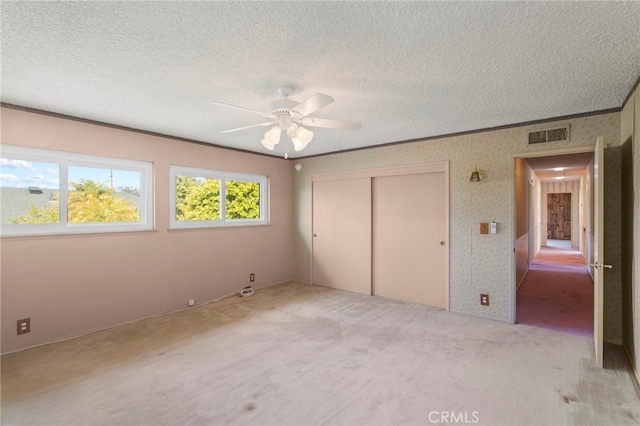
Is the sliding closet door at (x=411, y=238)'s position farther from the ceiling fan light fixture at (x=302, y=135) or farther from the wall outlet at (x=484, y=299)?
the ceiling fan light fixture at (x=302, y=135)

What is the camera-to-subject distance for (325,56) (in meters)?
1.86

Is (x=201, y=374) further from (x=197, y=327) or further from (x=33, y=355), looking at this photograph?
(x=33, y=355)

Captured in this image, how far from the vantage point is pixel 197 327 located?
132 inches

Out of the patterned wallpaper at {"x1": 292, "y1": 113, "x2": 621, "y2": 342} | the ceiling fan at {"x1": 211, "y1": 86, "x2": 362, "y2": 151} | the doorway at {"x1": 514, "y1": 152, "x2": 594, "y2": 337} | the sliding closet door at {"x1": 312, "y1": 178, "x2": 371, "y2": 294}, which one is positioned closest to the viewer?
the ceiling fan at {"x1": 211, "y1": 86, "x2": 362, "y2": 151}

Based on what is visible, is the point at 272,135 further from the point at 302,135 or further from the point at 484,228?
the point at 484,228

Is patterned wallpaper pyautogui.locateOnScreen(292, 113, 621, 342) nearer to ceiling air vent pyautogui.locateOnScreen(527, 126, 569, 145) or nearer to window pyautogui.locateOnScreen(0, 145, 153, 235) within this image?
ceiling air vent pyautogui.locateOnScreen(527, 126, 569, 145)

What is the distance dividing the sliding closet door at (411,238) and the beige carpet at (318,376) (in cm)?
70

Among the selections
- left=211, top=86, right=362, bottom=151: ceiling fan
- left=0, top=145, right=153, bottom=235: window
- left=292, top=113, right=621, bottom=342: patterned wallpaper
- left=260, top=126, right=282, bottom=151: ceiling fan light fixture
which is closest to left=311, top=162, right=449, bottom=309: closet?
left=292, top=113, right=621, bottom=342: patterned wallpaper

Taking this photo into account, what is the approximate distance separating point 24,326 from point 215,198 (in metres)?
2.46

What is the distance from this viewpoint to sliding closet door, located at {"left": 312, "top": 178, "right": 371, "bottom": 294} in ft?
15.5

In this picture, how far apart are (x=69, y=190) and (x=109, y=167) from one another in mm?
456

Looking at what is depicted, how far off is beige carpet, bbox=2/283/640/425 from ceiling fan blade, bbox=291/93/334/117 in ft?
6.64

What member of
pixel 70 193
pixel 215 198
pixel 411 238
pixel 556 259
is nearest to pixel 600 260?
pixel 411 238

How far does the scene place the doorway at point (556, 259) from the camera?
3691 mm
